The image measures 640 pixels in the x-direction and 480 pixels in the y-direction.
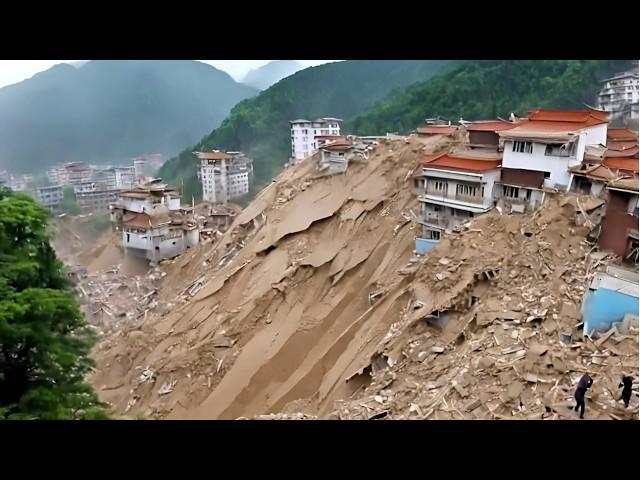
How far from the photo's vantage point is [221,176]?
27078mm

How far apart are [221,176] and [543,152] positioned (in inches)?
780

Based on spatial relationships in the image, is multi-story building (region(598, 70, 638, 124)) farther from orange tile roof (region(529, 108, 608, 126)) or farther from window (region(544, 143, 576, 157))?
window (region(544, 143, 576, 157))

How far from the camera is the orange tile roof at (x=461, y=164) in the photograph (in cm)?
1063

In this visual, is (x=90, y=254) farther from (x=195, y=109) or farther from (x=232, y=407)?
(x=195, y=109)

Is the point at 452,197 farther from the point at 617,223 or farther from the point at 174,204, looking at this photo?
the point at 174,204

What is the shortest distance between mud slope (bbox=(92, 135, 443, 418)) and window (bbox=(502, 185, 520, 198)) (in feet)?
7.09

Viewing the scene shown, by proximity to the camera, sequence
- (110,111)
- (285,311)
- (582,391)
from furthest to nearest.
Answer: (110,111) → (285,311) → (582,391)

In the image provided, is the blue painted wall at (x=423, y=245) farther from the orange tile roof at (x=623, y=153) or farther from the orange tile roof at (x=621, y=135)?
the orange tile roof at (x=621, y=135)

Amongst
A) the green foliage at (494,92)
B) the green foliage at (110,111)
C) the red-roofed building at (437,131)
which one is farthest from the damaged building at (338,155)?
the green foliage at (110,111)

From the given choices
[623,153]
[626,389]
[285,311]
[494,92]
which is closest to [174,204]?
[285,311]

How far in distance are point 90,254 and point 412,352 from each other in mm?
19546

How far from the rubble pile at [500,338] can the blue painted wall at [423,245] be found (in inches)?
64.3

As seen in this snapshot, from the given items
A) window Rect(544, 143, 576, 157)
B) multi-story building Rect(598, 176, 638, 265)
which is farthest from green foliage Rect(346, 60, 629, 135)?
multi-story building Rect(598, 176, 638, 265)

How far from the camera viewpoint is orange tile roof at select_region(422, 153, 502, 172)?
419 inches
